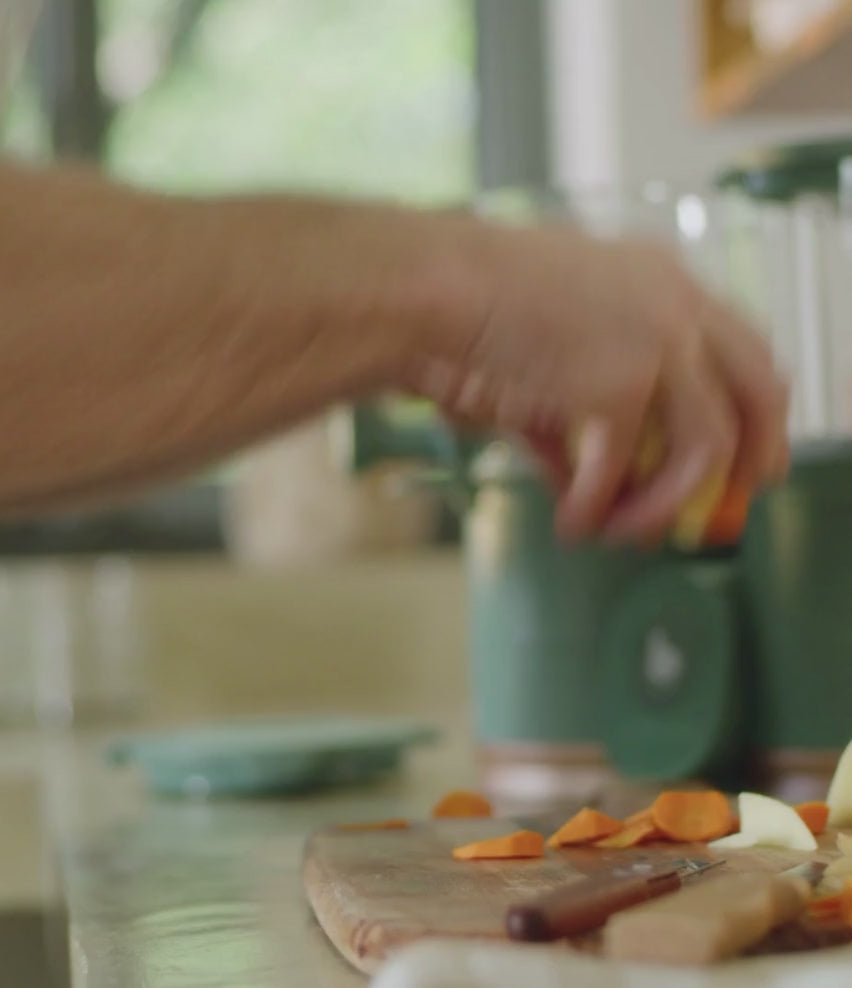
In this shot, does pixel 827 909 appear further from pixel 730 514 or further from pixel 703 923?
pixel 730 514

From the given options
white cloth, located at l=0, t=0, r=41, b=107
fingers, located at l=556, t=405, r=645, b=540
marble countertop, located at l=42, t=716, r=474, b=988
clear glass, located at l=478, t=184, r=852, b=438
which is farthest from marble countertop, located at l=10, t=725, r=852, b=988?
white cloth, located at l=0, t=0, r=41, b=107

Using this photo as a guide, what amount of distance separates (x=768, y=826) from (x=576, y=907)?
188 millimetres

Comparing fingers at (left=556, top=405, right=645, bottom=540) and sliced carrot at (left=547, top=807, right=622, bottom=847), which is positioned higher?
fingers at (left=556, top=405, right=645, bottom=540)

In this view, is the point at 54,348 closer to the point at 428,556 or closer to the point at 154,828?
the point at 154,828

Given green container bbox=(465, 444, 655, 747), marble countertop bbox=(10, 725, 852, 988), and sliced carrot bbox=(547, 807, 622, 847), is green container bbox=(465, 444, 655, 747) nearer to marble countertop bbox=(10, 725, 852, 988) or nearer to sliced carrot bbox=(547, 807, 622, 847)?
marble countertop bbox=(10, 725, 852, 988)

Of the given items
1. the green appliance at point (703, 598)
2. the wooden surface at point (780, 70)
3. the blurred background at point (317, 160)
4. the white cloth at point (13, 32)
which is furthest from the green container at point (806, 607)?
the white cloth at point (13, 32)

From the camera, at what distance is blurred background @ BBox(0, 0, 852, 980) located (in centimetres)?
189

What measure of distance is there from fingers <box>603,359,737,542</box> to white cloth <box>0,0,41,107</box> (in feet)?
5.12

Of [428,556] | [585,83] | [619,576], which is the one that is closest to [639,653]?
[619,576]

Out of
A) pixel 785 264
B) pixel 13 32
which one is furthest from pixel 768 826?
pixel 13 32

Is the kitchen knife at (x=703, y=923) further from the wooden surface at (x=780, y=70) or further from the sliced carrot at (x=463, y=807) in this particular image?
the wooden surface at (x=780, y=70)

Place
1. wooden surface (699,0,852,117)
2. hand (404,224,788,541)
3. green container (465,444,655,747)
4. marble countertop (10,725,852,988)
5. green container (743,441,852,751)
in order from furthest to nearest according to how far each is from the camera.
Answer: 1. wooden surface (699,0,852,117)
2. green container (465,444,655,747)
3. green container (743,441,852,751)
4. hand (404,224,788,541)
5. marble countertop (10,725,852,988)

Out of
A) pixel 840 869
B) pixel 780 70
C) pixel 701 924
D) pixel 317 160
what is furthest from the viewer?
pixel 317 160

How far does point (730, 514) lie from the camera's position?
2.74ft
